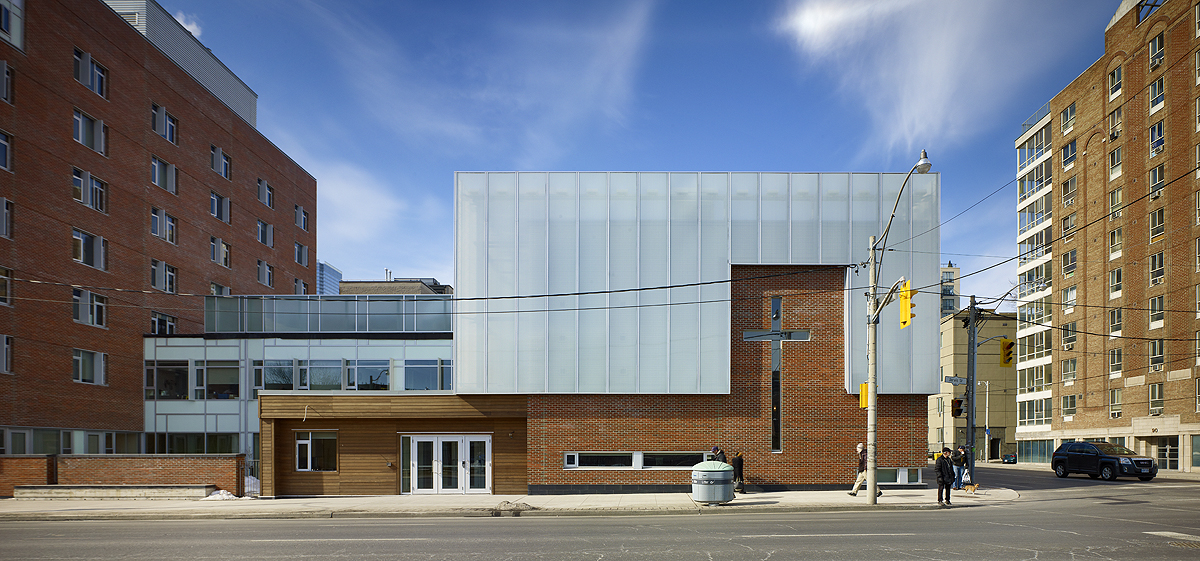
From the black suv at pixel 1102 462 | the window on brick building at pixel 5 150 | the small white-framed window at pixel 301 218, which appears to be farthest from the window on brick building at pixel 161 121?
the black suv at pixel 1102 462

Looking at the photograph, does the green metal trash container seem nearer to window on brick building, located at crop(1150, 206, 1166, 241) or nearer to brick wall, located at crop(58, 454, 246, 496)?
brick wall, located at crop(58, 454, 246, 496)

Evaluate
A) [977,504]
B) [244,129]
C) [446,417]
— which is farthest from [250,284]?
[977,504]

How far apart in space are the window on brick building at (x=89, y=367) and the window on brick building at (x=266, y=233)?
17228 mm

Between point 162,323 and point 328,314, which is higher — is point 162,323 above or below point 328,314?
below

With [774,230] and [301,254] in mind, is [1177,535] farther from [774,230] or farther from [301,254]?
[301,254]

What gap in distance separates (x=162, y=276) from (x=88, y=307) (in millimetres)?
5525

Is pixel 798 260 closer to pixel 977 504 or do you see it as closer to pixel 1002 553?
pixel 977 504

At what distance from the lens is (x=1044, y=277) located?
72.5m

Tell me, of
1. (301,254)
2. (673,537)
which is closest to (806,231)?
(673,537)

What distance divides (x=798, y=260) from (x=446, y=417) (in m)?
13.5

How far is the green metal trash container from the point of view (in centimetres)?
2264

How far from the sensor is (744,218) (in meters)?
27.2

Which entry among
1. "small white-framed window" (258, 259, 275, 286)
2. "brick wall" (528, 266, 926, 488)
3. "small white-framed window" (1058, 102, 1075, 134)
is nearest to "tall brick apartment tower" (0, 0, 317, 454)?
"small white-framed window" (258, 259, 275, 286)

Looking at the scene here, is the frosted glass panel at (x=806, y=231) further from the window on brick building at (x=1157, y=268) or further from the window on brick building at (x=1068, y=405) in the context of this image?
the window on brick building at (x=1068, y=405)
